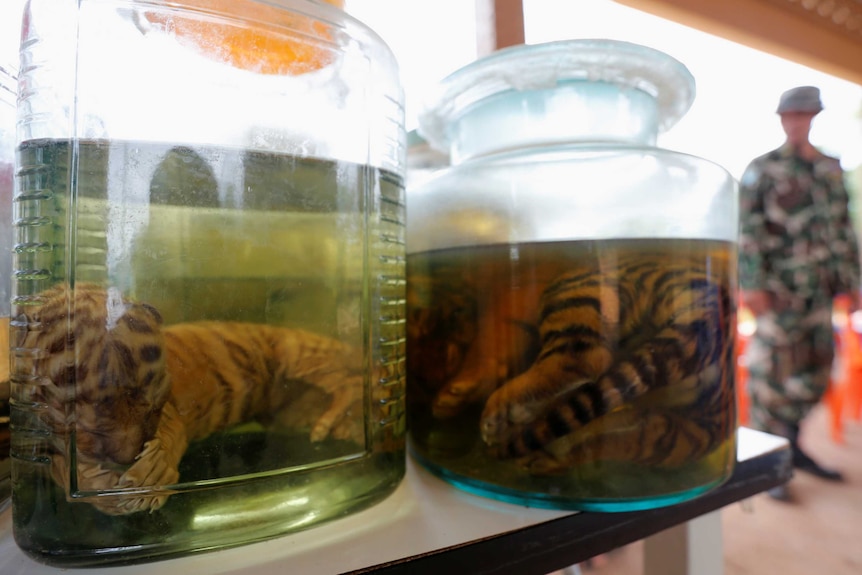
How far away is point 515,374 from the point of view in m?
0.34

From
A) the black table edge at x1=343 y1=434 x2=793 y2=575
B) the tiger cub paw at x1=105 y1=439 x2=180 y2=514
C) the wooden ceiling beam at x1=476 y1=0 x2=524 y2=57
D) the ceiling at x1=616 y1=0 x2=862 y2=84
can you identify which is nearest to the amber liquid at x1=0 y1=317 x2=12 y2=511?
the tiger cub paw at x1=105 y1=439 x2=180 y2=514

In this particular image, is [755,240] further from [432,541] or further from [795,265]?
[432,541]

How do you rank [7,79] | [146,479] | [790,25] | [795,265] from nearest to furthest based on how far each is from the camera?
[146,479] → [7,79] → [790,25] → [795,265]

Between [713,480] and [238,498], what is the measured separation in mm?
330

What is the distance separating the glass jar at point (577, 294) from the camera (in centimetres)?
32

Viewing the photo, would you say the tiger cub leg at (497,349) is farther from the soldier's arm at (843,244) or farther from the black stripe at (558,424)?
the soldier's arm at (843,244)

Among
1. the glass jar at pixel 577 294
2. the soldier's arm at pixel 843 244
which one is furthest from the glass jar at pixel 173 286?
the soldier's arm at pixel 843 244

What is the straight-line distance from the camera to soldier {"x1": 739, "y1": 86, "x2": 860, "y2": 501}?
1.62 metres

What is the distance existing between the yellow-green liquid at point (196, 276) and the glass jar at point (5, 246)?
0.32 feet

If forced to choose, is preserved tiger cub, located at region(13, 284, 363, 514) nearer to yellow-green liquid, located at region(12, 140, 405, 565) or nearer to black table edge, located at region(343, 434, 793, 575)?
yellow-green liquid, located at region(12, 140, 405, 565)

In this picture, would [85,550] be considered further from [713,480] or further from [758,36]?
[758,36]

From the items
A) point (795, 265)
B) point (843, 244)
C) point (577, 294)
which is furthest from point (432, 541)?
point (843, 244)

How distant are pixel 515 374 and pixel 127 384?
0.23m

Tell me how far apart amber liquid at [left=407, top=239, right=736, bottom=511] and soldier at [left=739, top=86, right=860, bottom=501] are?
5.08ft
